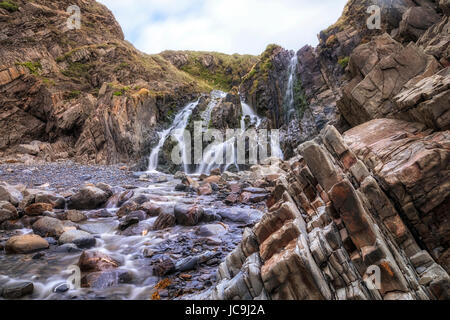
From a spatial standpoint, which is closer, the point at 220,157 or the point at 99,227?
the point at 99,227

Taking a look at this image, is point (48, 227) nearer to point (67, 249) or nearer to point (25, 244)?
point (25, 244)

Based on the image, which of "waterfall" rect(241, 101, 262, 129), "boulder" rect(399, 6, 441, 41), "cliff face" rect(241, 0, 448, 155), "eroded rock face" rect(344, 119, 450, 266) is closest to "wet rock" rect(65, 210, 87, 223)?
"eroded rock face" rect(344, 119, 450, 266)

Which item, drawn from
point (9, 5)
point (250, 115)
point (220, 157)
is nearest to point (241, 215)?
point (220, 157)

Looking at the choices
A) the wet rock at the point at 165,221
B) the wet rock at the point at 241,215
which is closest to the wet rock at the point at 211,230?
the wet rock at the point at 241,215

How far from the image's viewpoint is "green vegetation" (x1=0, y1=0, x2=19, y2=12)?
45.8 metres

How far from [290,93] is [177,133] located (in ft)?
56.9

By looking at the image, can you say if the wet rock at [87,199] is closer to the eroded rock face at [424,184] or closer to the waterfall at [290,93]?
the eroded rock face at [424,184]

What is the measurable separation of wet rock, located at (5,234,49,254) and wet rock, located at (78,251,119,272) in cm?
215

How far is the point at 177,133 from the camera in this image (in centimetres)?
3316

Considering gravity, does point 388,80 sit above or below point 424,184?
above

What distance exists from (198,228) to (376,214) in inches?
251

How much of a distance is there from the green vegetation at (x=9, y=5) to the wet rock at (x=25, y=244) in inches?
2334

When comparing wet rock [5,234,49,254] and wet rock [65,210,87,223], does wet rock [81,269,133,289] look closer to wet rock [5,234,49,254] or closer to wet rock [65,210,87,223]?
wet rock [5,234,49,254]

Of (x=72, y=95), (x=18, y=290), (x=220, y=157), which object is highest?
(x=72, y=95)
